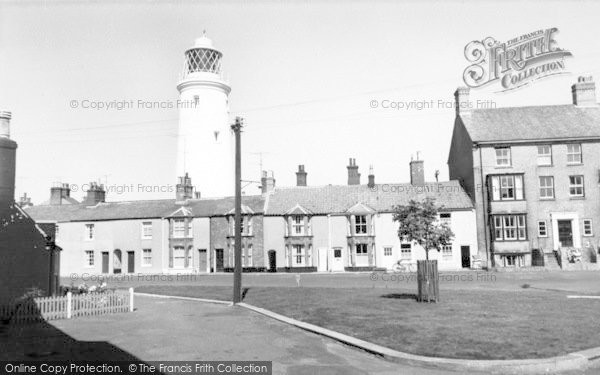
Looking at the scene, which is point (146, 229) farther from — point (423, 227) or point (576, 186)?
point (576, 186)

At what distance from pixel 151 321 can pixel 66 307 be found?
10.7ft

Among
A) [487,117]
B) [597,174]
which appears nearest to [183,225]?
[487,117]

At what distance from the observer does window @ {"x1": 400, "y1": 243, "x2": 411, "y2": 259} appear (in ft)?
148

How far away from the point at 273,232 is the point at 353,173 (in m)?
9.94

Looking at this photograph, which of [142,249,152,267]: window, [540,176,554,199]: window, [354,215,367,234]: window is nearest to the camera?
[540,176,554,199]: window

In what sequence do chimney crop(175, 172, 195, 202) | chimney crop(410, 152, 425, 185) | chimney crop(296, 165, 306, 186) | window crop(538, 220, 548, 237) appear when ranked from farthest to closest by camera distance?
chimney crop(175, 172, 195, 202) → chimney crop(296, 165, 306, 186) → chimney crop(410, 152, 425, 185) → window crop(538, 220, 548, 237)

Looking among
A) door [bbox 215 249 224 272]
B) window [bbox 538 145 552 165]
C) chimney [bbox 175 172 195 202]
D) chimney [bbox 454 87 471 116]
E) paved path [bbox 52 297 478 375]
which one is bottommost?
paved path [bbox 52 297 478 375]

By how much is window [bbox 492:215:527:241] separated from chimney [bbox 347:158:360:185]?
1354 cm

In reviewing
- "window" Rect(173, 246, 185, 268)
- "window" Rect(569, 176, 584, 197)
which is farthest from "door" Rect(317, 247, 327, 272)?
"window" Rect(569, 176, 584, 197)

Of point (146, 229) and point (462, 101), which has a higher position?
point (462, 101)

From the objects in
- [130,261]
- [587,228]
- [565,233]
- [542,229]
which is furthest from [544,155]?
[130,261]

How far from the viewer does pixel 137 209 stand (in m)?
52.6

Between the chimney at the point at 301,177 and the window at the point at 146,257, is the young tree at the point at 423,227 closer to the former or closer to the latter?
the chimney at the point at 301,177

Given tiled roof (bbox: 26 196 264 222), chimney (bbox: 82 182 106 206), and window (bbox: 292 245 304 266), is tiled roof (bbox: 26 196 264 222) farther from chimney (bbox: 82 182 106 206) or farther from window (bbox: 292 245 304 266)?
window (bbox: 292 245 304 266)
